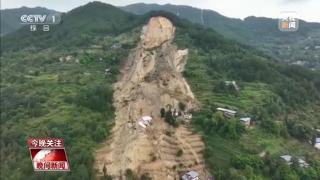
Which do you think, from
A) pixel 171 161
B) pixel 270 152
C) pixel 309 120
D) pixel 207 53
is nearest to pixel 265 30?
pixel 207 53

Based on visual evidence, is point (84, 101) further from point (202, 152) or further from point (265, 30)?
point (265, 30)

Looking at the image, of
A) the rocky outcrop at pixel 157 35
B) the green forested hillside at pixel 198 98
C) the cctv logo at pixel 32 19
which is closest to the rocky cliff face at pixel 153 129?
the rocky outcrop at pixel 157 35

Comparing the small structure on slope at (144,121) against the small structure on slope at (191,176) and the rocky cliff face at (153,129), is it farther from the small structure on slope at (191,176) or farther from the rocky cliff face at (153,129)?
the small structure on slope at (191,176)

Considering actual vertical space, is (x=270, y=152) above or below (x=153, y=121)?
below

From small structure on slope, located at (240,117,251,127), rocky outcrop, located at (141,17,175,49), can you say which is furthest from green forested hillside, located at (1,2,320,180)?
rocky outcrop, located at (141,17,175,49)

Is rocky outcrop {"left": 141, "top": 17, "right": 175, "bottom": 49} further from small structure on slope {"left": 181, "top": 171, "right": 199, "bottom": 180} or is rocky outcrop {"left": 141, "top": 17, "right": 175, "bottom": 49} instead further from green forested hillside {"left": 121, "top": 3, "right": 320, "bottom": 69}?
green forested hillside {"left": 121, "top": 3, "right": 320, "bottom": 69}
